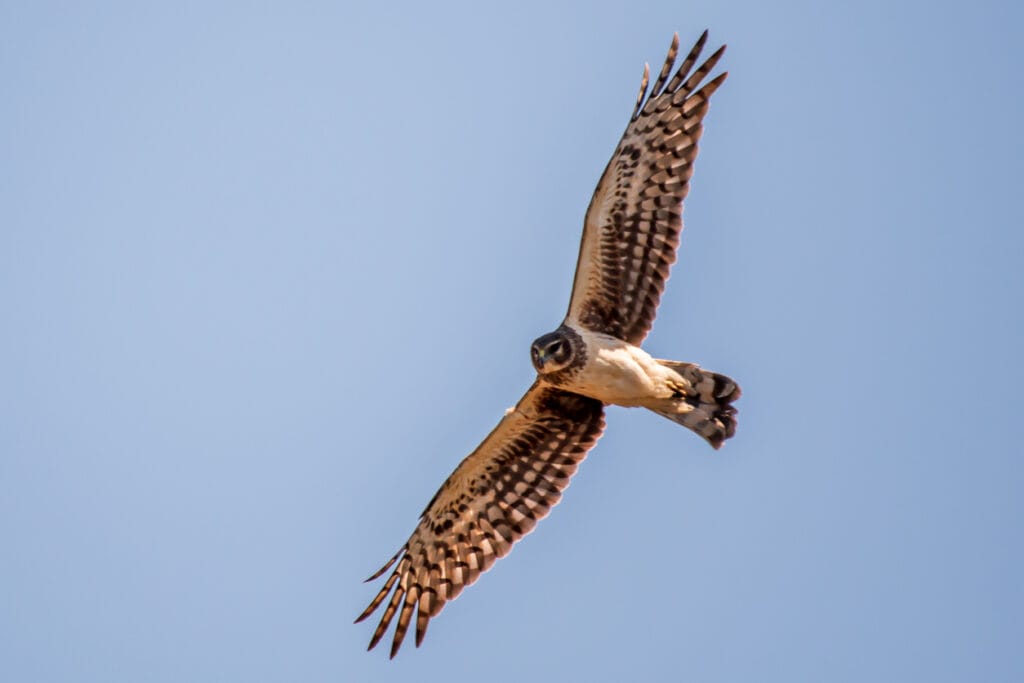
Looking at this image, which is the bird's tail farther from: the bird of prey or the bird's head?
the bird's head

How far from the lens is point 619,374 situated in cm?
1108

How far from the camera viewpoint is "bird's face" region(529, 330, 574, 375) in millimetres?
10961

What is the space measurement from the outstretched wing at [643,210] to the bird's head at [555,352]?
0.48 m

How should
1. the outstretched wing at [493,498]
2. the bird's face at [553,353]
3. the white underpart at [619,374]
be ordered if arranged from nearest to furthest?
the bird's face at [553,353]
the white underpart at [619,374]
the outstretched wing at [493,498]

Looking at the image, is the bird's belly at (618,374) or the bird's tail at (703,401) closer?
the bird's belly at (618,374)

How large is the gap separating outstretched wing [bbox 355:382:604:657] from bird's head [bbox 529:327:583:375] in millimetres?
667

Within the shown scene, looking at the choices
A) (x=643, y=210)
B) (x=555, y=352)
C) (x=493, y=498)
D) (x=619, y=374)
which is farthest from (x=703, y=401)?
(x=493, y=498)

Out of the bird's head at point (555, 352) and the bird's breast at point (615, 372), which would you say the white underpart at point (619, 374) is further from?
the bird's head at point (555, 352)

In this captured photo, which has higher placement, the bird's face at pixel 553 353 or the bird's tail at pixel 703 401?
the bird's tail at pixel 703 401

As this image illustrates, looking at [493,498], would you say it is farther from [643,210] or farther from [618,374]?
[643,210]

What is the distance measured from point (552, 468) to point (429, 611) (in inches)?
60.5

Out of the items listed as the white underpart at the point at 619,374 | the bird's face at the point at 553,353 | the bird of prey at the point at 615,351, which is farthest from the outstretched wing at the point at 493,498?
the bird's face at the point at 553,353

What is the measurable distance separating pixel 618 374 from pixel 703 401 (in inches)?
32.4

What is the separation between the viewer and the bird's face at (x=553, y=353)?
10961 millimetres
